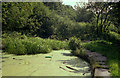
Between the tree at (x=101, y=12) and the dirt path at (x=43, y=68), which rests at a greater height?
the tree at (x=101, y=12)

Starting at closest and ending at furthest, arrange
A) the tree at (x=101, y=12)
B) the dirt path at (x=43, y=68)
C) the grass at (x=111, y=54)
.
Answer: the grass at (x=111, y=54) → the dirt path at (x=43, y=68) → the tree at (x=101, y=12)

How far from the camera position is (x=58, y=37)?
1348 centimetres

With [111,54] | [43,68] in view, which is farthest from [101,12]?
[43,68]

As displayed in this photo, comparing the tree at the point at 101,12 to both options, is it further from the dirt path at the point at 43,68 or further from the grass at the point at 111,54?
the dirt path at the point at 43,68

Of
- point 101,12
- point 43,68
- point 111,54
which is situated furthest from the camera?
point 101,12

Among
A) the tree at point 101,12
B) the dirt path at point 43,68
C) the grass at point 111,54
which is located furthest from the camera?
the tree at point 101,12

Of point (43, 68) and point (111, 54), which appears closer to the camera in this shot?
point (43, 68)

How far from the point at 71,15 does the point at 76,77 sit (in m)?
16.6

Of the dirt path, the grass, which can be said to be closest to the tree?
the grass

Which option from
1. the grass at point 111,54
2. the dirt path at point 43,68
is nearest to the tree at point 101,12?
the grass at point 111,54

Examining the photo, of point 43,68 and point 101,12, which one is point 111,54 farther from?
point 101,12

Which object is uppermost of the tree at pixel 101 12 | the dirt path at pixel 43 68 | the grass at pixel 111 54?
the tree at pixel 101 12

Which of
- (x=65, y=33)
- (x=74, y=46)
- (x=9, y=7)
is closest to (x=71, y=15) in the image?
(x=65, y=33)

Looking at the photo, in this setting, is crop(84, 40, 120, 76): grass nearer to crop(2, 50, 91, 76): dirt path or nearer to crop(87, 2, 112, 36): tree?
crop(2, 50, 91, 76): dirt path
